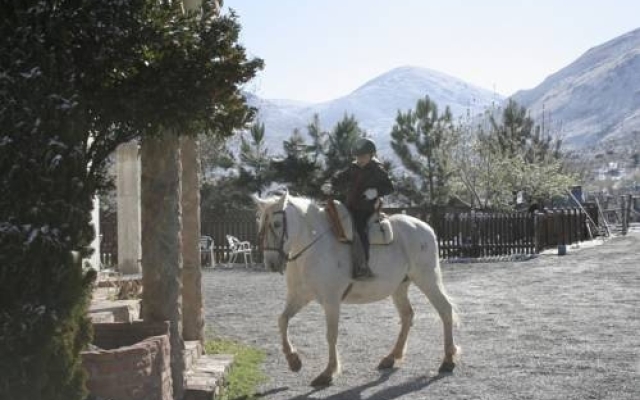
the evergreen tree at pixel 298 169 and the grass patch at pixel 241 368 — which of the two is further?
the evergreen tree at pixel 298 169

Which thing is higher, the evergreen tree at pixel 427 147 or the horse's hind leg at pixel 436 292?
the evergreen tree at pixel 427 147

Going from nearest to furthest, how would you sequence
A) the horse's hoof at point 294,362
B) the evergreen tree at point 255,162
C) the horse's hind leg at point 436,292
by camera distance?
the horse's hoof at point 294,362
the horse's hind leg at point 436,292
the evergreen tree at point 255,162

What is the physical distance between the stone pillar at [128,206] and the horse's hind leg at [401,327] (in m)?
6.28

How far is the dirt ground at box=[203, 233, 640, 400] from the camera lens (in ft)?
25.0

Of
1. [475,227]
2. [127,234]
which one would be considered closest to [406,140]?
[475,227]

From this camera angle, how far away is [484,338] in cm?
1048

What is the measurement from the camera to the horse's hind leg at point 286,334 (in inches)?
315

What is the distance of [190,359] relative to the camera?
301 inches

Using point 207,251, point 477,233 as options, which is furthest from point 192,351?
point 477,233

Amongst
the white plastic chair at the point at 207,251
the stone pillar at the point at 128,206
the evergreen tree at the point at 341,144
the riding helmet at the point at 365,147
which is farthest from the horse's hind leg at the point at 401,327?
the evergreen tree at the point at 341,144

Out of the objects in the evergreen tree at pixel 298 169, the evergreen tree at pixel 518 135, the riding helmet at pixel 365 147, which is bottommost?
the riding helmet at pixel 365 147

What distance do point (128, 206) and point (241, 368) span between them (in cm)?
647

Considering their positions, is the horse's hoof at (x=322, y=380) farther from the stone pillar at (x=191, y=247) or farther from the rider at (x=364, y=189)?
the stone pillar at (x=191, y=247)

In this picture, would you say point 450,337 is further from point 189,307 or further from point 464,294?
point 464,294
